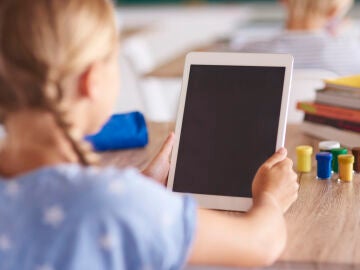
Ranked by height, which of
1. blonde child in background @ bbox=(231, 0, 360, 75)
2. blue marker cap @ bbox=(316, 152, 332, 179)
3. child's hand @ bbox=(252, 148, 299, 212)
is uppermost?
child's hand @ bbox=(252, 148, 299, 212)

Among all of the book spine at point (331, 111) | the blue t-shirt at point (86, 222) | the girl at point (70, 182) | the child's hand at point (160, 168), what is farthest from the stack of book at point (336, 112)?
the blue t-shirt at point (86, 222)

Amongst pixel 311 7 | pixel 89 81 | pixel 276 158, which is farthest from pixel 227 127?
pixel 311 7

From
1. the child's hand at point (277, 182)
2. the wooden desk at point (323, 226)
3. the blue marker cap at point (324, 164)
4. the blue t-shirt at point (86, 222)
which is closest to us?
the blue t-shirt at point (86, 222)

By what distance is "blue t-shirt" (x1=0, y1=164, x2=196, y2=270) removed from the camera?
41.1 inches

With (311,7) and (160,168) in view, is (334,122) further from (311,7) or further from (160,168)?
(311,7)

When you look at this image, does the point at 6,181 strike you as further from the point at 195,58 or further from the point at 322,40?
the point at 322,40

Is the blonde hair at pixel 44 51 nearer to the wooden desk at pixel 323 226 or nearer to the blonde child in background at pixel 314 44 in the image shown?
the wooden desk at pixel 323 226

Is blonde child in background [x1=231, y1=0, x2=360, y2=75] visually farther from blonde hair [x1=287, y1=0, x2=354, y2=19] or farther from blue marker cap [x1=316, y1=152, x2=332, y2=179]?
blue marker cap [x1=316, y1=152, x2=332, y2=179]

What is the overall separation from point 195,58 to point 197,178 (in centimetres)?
27

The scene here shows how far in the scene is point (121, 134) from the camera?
1953mm

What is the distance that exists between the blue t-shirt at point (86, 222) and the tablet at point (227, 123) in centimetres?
40

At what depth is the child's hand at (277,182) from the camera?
1341mm

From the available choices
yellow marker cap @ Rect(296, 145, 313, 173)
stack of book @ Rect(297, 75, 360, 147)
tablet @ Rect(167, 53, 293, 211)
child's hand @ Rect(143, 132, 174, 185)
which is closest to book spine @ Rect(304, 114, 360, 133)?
stack of book @ Rect(297, 75, 360, 147)

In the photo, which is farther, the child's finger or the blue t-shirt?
the child's finger
